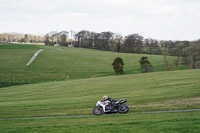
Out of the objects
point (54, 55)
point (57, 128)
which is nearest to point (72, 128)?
point (57, 128)

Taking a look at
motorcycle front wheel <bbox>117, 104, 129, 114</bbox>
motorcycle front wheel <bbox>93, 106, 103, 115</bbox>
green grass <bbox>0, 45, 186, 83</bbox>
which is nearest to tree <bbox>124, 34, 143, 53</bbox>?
green grass <bbox>0, 45, 186, 83</bbox>

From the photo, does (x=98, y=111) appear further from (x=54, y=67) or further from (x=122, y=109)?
(x=54, y=67)

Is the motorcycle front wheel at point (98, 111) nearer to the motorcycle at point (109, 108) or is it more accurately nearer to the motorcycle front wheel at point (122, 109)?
the motorcycle at point (109, 108)

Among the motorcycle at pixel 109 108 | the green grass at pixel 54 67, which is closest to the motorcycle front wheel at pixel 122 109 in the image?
the motorcycle at pixel 109 108

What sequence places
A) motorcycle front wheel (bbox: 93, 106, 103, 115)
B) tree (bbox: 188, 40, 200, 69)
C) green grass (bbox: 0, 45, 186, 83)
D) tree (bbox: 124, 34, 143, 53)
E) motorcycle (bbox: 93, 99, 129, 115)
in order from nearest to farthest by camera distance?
motorcycle (bbox: 93, 99, 129, 115)
motorcycle front wheel (bbox: 93, 106, 103, 115)
green grass (bbox: 0, 45, 186, 83)
tree (bbox: 188, 40, 200, 69)
tree (bbox: 124, 34, 143, 53)

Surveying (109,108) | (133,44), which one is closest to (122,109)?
(109,108)

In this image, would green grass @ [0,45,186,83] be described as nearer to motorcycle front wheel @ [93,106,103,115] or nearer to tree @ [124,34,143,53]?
tree @ [124,34,143,53]

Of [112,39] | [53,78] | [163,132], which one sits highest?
[112,39]

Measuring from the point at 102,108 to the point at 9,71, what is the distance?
69.4 metres

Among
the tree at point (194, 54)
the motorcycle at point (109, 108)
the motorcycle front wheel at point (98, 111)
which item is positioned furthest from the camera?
the tree at point (194, 54)

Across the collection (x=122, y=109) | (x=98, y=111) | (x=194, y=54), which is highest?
(x=194, y=54)

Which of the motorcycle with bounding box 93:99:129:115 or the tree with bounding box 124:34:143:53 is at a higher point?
the tree with bounding box 124:34:143:53

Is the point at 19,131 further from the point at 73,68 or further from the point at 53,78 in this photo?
the point at 73,68

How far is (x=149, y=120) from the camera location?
49.9 ft
